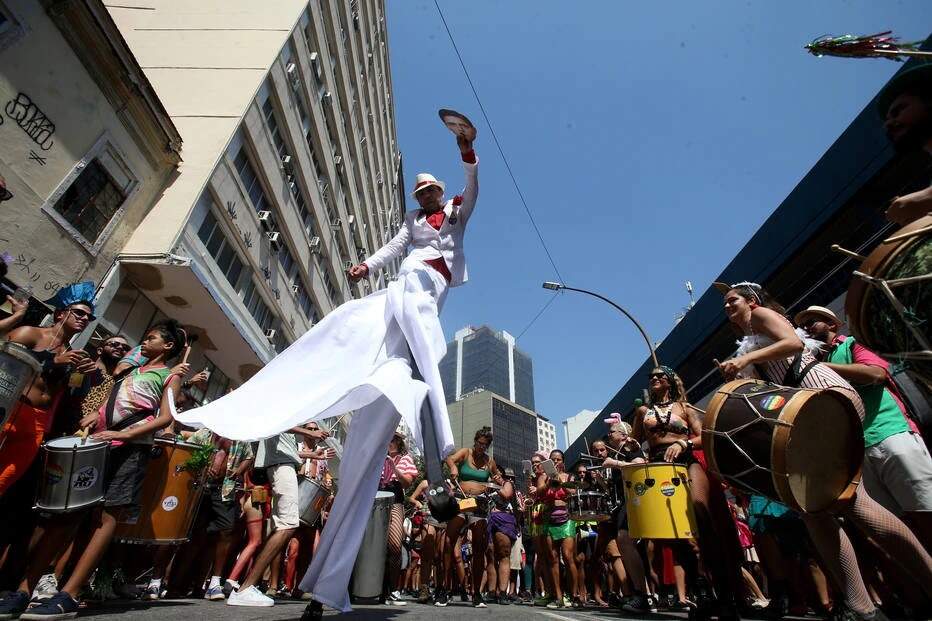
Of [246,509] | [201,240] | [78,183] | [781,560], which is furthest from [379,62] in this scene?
[781,560]

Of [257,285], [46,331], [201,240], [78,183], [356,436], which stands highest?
[257,285]

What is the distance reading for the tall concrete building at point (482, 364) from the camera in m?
61.2

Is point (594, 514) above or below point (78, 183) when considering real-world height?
below

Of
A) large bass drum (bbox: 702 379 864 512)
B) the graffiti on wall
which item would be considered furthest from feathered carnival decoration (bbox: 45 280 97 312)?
the graffiti on wall

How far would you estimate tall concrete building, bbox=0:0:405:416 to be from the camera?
709 centimetres

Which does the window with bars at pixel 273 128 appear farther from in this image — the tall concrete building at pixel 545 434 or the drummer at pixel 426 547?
the tall concrete building at pixel 545 434

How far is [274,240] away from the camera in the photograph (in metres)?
14.1

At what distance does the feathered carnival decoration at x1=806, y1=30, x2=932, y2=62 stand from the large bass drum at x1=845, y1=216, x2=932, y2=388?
1351mm

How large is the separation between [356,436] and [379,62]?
29814 millimetres

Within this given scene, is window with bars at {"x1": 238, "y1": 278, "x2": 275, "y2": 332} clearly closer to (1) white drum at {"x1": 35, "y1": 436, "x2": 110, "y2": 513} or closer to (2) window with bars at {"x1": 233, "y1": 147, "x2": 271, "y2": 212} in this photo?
(2) window with bars at {"x1": 233, "y1": 147, "x2": 271, "y2": 212}

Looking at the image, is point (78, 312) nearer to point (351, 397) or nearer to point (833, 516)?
point (351, 397)

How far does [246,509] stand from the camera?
16.9 ft

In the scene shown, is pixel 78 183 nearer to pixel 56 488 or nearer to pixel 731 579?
pixel 56 488

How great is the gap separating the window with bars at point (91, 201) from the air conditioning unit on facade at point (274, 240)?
5.10 metres
